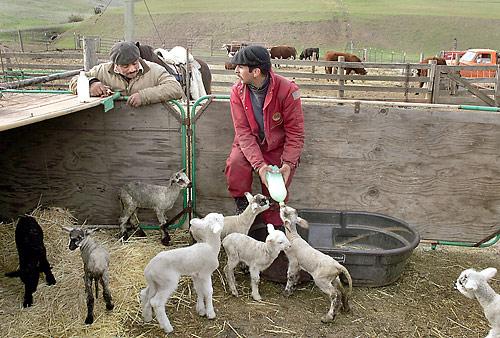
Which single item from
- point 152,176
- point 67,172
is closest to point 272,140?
point 152,176

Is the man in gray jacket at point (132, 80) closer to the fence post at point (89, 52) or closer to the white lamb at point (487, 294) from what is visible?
the fence post at point (89, 52)

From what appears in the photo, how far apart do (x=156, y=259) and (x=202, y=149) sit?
6.61 ft

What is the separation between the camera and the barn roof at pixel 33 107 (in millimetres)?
3518

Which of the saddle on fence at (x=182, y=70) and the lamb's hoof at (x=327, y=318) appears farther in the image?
the saddle on fence at (x=182, y=70)

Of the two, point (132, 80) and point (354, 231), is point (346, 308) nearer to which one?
point (354, 231)

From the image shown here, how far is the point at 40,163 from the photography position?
18.7 feet

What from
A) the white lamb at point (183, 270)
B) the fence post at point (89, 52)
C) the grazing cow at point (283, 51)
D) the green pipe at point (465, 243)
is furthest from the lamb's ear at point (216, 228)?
the grazing cow at point (283, 51)

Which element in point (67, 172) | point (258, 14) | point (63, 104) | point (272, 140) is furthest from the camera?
point (258, 14)

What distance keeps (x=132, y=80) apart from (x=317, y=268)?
9.62ft

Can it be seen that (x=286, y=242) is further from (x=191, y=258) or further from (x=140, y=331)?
(x=140, y=331)

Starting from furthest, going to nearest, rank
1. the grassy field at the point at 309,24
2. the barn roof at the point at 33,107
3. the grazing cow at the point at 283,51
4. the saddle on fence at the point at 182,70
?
1. the grassy field at the point at 309,24
2. the grazing cow at the point at 283,51
3. the saddle on fence at the point at 182,70
4. the barn roof at the point at 33,107

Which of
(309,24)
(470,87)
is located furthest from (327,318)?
(309,24)

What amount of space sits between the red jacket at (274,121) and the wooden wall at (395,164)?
588 mm

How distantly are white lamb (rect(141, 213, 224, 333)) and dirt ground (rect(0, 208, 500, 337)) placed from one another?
16cm
